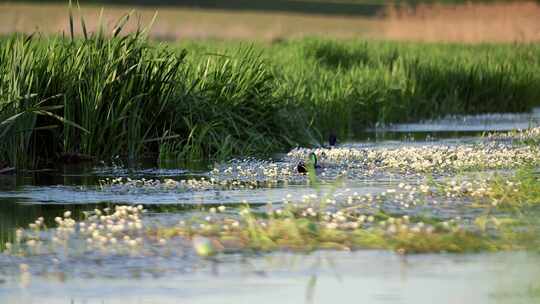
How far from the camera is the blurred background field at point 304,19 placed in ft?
107

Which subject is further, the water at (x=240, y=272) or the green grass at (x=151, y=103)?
the green grass at (x=151, y=103)

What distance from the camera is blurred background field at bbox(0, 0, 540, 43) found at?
32.6 metres

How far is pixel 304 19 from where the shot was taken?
58.1 metres

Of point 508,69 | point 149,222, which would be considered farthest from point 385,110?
point 149,222

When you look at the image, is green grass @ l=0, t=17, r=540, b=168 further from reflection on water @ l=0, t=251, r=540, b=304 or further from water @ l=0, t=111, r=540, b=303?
reflection on water @ l=0, t=251, r=540, b=304

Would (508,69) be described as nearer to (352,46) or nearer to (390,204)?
(352,46)

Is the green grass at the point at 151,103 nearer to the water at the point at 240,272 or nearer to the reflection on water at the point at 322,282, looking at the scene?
the water at the point at 240,272

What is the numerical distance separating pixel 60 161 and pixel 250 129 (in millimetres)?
2186

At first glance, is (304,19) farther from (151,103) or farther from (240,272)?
(240,272)

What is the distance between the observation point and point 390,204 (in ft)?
32.1

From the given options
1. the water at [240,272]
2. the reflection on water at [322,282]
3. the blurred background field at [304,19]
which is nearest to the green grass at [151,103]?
the blurred background field at [304,19]

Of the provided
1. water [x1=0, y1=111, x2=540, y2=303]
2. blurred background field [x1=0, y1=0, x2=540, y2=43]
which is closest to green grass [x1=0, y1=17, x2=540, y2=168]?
blurred background field [x1=0, y1=0, x2=540, y2=43]

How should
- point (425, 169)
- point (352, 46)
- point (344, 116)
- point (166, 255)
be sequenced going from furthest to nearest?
point (352, 46) → point (344, 116) → point (425, 169) → point (166, 255)

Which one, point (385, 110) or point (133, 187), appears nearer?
point (133, 187)
